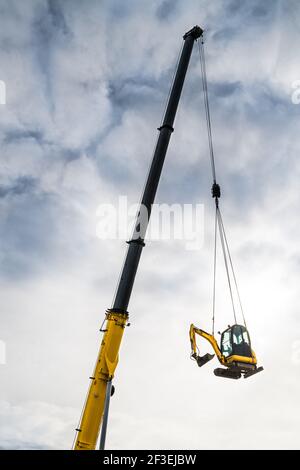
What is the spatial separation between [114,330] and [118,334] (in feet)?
0.69

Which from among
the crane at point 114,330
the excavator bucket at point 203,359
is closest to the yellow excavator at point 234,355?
the excavator bucket at point 203,359

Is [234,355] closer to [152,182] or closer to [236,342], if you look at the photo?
[236,342]

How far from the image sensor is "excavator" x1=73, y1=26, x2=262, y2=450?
11.2 m

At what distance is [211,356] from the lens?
47.0 feet

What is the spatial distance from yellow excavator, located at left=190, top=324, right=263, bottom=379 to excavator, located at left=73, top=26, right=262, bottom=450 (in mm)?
38

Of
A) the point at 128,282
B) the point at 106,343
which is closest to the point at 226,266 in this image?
the point at 128,282

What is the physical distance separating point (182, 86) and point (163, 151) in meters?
4.56

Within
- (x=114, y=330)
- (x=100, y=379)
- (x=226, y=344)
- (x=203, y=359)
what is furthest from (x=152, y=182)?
(x=100, y=379)

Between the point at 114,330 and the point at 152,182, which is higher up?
the point at 152,182

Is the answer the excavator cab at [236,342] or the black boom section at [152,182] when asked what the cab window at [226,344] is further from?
the black boom section at [152,182]

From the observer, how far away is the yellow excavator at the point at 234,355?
13.8m

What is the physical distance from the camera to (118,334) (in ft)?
41.1

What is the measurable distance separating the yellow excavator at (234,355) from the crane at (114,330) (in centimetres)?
403
